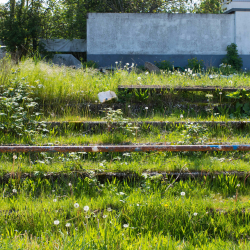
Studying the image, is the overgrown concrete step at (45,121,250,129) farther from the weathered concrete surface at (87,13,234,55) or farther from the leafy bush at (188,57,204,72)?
the weathered concrete surface at (87,13,234,55)

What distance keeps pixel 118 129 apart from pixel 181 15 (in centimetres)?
1221

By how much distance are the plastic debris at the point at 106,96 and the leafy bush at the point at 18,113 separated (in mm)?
1376

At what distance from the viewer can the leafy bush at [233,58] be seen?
47.4ft

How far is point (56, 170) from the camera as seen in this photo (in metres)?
3.38

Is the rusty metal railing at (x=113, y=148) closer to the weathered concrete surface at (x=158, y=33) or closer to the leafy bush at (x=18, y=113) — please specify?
the leafy bush at (x=18, y=113)

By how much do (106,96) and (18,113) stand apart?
187 centimetres

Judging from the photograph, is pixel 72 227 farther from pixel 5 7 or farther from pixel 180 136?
pixel 5 7

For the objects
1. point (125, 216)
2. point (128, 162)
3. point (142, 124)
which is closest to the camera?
point (125, 216)

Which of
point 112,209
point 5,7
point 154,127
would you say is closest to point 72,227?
point 112,209

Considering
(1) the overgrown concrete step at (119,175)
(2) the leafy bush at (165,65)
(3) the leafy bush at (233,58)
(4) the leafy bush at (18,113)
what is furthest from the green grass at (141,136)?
(3) the leafy bush at (233,58)

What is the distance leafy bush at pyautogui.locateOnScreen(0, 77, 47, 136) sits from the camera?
453 cm

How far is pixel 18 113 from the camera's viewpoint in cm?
472

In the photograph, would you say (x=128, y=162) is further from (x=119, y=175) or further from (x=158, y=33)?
(x=158, y=33)

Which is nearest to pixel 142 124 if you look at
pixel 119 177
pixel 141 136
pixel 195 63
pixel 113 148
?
pixel 141 136
